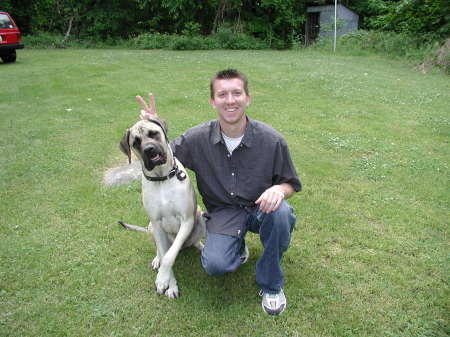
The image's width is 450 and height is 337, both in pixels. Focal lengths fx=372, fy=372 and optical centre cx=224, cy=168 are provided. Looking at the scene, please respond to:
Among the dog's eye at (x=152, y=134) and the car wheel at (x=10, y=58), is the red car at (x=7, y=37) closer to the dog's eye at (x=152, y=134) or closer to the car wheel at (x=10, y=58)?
the car wheel at (x=10, y=58)

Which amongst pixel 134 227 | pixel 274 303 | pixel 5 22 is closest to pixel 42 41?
pixel 5 22

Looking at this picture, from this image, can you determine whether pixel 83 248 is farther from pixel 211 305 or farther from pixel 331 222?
pixel 331 222

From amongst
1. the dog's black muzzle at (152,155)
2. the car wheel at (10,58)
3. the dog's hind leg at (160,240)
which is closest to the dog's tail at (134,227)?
the dog's hind leg at (160,240)

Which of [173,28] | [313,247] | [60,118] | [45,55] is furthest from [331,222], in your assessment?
[173,28]

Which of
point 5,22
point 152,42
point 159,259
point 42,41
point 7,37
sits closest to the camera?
point 159,259

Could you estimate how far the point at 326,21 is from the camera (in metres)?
24.7

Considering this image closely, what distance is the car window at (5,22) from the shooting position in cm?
1418

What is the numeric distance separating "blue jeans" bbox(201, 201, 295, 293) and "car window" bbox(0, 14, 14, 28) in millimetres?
15160

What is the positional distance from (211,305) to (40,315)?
1325mm

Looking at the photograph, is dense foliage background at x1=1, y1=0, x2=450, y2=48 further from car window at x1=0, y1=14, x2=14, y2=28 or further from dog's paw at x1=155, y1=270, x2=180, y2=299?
dog's paw at x1=155, y1=270, x2=180, y2=299

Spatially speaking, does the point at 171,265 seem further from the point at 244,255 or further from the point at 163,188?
the point at 244,255

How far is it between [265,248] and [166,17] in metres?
25.7

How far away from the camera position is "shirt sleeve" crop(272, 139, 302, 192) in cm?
292

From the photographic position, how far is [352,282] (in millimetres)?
3176
